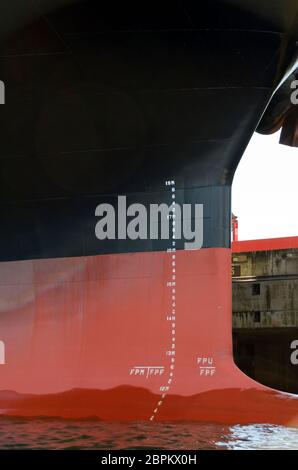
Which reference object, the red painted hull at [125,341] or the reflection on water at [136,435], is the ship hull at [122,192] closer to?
the red painted hull at [125,341]

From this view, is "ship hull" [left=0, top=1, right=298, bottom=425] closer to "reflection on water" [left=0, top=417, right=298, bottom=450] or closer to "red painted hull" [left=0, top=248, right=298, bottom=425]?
"red painted hull" [left=0, top=248, right=298, bottom=425]

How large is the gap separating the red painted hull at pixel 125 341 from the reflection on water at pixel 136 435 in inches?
9.4

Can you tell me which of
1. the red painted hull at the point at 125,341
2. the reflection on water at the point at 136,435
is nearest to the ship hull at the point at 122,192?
the red painted hull at the point at 125,341

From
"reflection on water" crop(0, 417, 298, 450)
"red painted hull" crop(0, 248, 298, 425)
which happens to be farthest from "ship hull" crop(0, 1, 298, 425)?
"reflection on water" crop(0, 417, 298, 450)

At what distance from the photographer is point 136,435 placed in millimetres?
4012

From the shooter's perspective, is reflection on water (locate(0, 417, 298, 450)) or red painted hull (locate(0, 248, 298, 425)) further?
red painted hull (locate(0, 248, 298, 425))

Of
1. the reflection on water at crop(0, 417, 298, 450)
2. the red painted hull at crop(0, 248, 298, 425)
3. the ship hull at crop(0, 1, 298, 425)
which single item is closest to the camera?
the reflection on water at crop(0, 417, 298, 450)

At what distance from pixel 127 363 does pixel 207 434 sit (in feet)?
3.94

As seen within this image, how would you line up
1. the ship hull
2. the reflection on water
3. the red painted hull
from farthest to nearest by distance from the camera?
1. the ship hull
2. the red painted hull
3. the reflection on water

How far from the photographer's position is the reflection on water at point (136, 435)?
3633mm

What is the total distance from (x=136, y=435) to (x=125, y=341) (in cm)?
126

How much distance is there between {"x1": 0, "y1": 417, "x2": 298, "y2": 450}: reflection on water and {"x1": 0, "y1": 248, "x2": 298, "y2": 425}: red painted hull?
0.78 ft

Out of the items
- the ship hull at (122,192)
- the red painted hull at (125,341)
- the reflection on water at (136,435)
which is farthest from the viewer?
the ship hull at (122,192)

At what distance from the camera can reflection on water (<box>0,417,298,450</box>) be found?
143 inches
